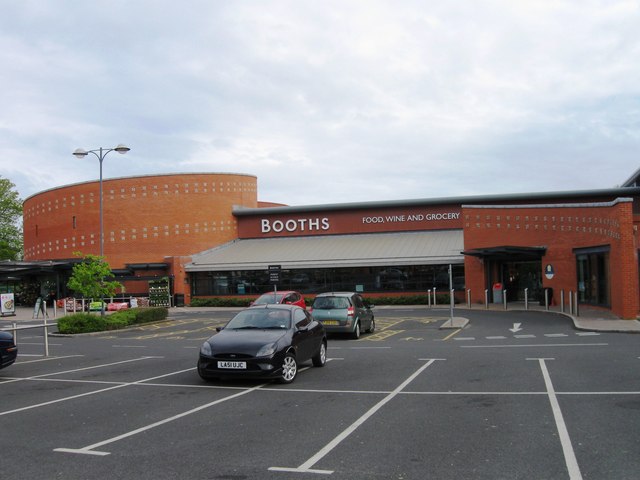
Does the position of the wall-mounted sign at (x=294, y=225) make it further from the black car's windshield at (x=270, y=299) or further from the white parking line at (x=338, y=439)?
the white parking line at (x=338, y=439)

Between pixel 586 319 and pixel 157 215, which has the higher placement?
pixel 157 215

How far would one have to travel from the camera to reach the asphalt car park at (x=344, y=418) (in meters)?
5.98

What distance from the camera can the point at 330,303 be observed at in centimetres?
2033

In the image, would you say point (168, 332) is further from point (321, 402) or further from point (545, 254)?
point (545, 254)

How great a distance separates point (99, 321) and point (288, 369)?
55.9 feet

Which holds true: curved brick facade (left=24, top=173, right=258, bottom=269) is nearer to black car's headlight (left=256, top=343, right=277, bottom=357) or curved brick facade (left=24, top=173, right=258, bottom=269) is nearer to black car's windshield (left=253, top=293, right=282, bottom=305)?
black car's windshield (left=253, top=293, right=282, bottom=305)

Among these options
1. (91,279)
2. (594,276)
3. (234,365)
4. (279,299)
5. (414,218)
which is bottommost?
(234,365)

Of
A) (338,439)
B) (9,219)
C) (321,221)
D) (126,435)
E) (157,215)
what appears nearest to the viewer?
(338,439)

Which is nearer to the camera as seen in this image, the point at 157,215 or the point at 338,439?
the point at 338,439

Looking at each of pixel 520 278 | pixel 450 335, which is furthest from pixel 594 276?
pixel 520 278

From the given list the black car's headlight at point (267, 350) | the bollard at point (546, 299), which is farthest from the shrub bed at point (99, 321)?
the bollard at point (546, 299)

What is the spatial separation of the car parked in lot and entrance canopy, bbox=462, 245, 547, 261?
495 inches

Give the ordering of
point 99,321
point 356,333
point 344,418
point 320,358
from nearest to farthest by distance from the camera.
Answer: point 344,418, point 320,358, point 356,333, point 99,321

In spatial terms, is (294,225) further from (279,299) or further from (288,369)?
(288,369)
